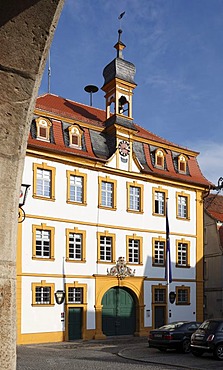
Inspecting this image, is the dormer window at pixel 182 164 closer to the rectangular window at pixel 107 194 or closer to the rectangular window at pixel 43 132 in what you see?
the rectangular window at pixel 107 194

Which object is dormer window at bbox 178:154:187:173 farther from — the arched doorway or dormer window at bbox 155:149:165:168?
the arched doorway

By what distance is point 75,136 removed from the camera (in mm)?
29203

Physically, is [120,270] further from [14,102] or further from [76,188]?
[14,102]

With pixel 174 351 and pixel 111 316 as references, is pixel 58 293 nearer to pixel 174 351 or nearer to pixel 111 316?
pixel 111 316

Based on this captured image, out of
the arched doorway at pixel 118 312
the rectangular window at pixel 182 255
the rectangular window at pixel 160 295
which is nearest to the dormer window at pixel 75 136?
the arched doorway at pixel 118 312

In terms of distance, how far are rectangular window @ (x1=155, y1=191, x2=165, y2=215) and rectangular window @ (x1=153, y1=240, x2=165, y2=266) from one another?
Result: 1766 millimetres

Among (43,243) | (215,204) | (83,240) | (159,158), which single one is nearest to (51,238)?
(43,243)

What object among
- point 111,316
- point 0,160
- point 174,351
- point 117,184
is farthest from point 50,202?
point 0,160

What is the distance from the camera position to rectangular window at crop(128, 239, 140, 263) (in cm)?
2994

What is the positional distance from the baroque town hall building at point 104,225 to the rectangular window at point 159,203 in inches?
2.6

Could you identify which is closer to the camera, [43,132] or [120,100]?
[43,132]

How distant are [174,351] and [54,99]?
1853cm

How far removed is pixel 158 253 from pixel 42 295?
26.7ft

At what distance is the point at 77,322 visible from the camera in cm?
2727
